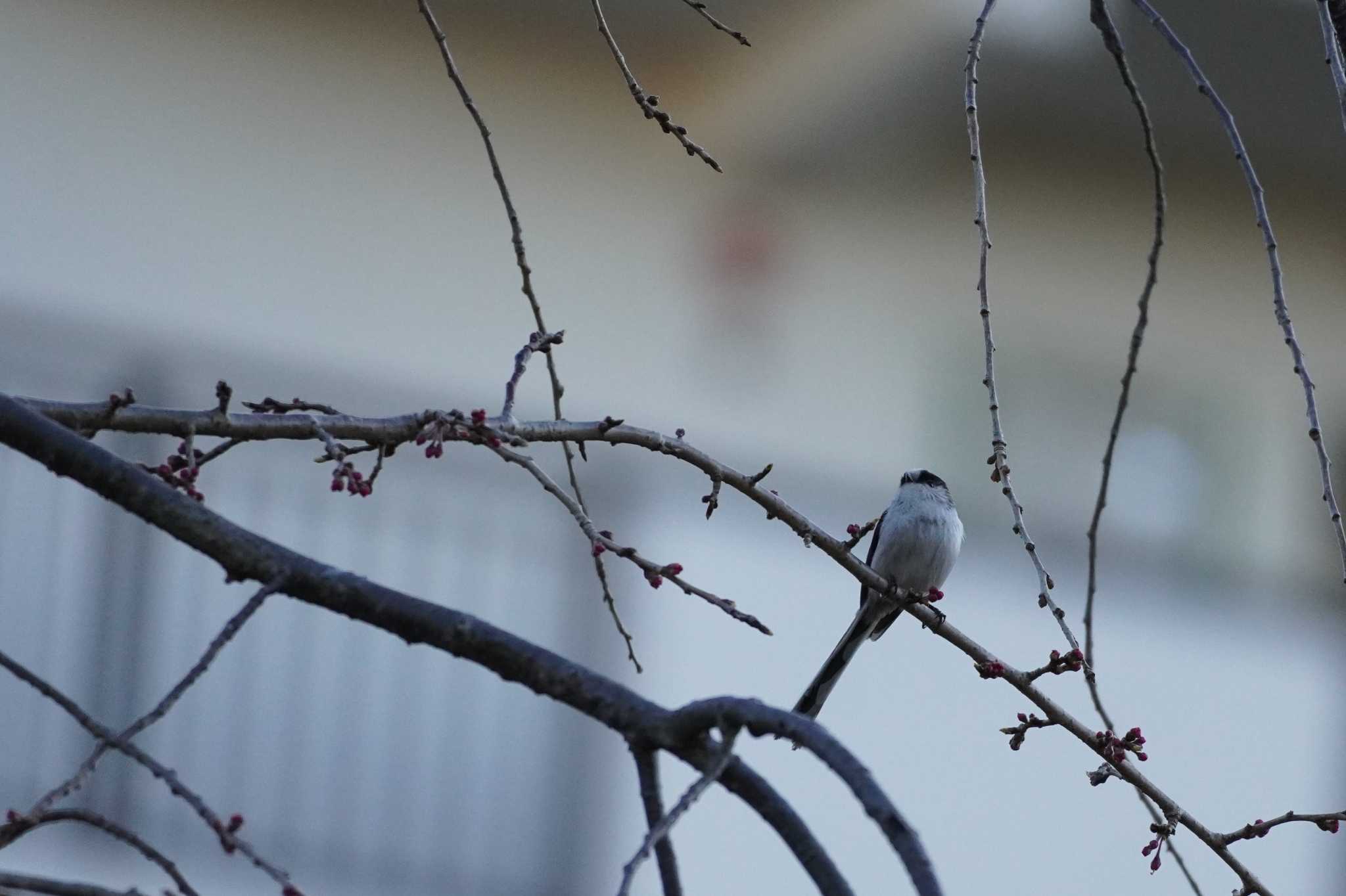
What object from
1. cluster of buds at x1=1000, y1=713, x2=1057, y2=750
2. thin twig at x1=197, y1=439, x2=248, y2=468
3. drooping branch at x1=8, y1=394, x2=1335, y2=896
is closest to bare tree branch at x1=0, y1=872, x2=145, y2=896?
drooping branch at x1=8, y1=394, x2=1335, y2=896

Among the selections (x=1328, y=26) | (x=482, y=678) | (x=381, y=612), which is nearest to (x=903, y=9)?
(x=482, y=678)

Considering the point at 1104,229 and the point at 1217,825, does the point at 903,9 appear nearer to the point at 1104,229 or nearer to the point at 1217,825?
the point at 1104,229

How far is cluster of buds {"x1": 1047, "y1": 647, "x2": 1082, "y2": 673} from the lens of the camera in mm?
2281

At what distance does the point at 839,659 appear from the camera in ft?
12.9

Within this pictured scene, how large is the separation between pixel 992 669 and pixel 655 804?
3.39 ft

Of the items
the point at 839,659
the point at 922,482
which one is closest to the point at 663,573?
the point at 839,659

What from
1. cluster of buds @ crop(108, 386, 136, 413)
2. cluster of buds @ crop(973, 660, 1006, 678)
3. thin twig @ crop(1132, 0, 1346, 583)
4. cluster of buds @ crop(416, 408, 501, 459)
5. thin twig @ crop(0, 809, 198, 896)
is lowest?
thin twig @ crop(0, 809, 198, 896)

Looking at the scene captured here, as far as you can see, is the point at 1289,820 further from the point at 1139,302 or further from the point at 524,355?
the point at 524,355

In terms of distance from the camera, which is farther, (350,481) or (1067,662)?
(1067,662)

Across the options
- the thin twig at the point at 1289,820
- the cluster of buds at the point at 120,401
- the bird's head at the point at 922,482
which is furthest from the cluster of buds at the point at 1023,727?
the bird's head at the point at 922,482

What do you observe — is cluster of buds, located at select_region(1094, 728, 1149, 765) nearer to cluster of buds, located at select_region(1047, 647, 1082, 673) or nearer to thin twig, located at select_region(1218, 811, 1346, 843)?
cluster of buds, located at select_region(1047, 647, 1082, 673)

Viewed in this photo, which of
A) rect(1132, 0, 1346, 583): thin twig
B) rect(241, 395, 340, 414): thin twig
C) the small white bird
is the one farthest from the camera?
the small white bird

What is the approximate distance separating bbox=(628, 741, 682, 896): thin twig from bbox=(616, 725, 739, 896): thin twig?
0.07 feet

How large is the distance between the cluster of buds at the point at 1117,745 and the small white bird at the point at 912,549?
151 centimetres
